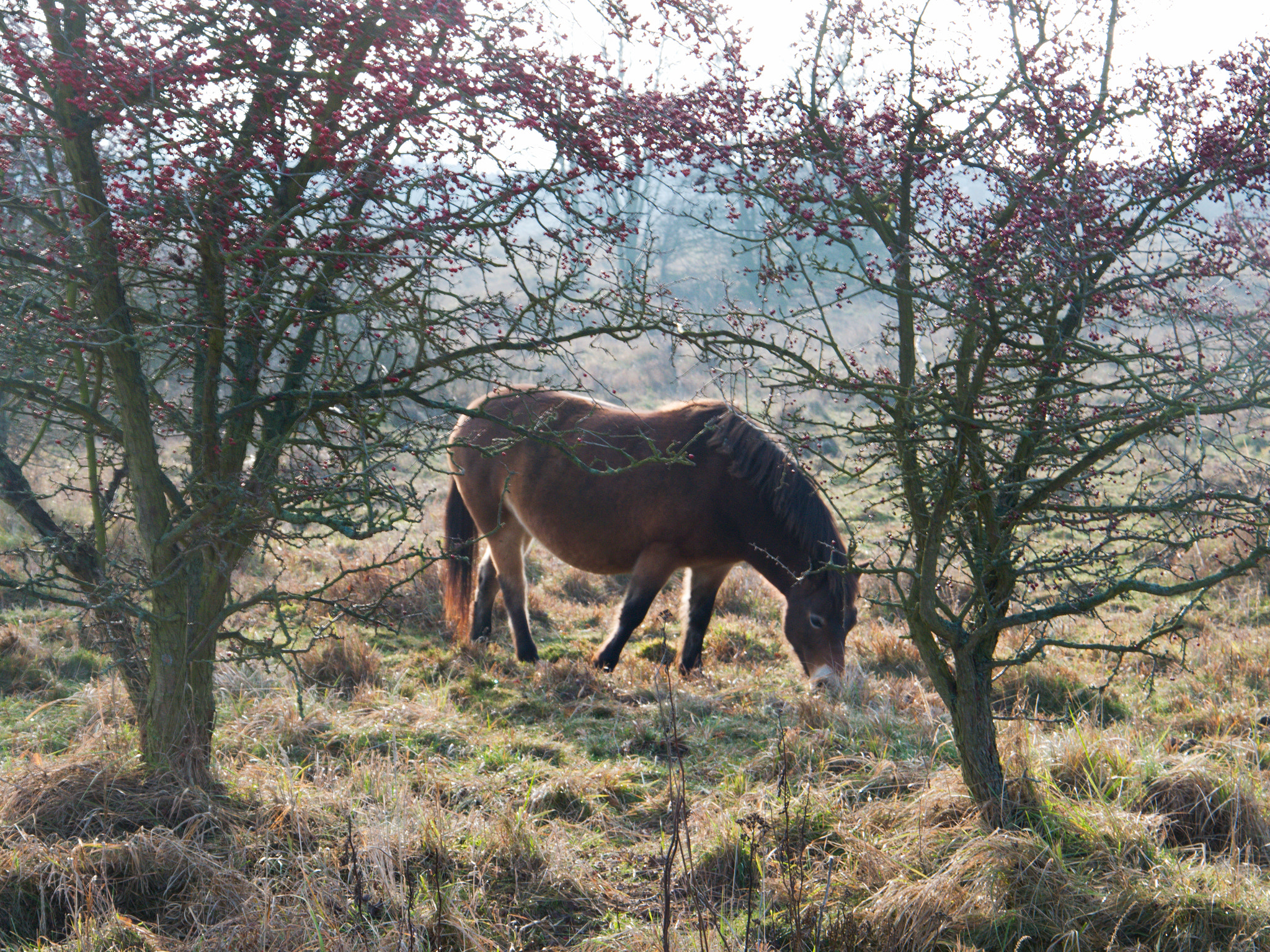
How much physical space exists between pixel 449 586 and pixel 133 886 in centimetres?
415

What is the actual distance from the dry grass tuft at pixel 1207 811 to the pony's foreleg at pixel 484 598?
5145mm

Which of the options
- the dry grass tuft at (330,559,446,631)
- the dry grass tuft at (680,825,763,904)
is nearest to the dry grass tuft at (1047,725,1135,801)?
the dry grass tuft at (680,825,763,904)

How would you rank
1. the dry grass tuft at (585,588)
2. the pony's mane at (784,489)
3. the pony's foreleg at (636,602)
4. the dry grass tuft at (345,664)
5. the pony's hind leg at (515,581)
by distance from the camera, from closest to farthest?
the dry grass tuft at (345,664) → the pony's mane at (784,489) → the pony's foreleg at (636,602) → the pony's hind leg at (515,581) → the dry grass tuft at (585,588)

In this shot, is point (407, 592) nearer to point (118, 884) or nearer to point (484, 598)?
point (484, 598)

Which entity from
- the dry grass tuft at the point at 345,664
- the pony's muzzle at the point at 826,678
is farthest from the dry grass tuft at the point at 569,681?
the pony's muzzle at the point at 826,678

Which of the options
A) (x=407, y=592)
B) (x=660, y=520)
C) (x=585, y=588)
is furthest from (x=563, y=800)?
(x=585, y=588)

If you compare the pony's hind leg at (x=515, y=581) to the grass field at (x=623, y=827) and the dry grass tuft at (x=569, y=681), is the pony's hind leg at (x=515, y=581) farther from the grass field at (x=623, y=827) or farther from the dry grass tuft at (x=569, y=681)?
the grass field at (x=623, y=827)

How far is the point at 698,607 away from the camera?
268 inches

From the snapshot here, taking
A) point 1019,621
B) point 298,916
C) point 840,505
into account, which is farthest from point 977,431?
point 840,505

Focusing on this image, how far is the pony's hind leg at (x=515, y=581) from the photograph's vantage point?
700 cm

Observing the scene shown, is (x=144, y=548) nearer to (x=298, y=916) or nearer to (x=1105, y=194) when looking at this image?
(x=298, y=916)

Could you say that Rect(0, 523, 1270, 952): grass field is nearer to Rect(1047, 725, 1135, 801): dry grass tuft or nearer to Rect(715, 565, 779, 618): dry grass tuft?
Rect(1047, 725, 1135, 801): dry grass tuft

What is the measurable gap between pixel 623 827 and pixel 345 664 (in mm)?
2745

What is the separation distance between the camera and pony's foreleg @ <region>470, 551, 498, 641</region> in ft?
25.1
